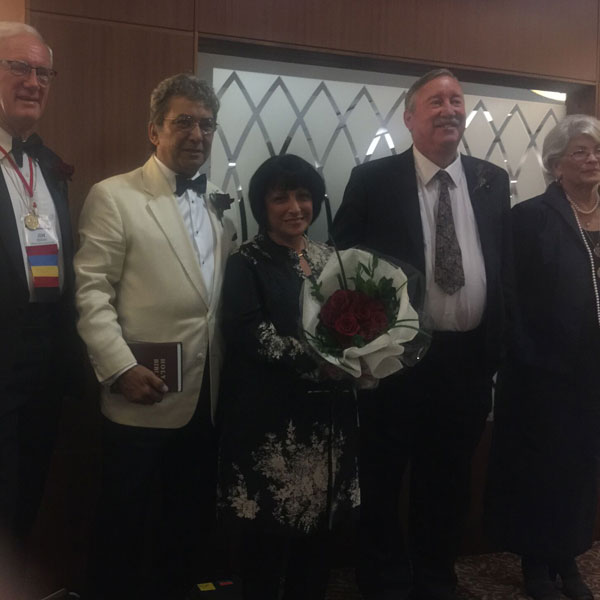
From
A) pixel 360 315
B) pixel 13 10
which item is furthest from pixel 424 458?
pixel 13 10

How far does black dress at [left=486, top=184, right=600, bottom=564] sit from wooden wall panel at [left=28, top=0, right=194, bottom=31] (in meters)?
1.44

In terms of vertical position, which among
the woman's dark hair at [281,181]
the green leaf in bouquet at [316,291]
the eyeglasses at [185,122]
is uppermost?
the eyeglasses at [185,122]

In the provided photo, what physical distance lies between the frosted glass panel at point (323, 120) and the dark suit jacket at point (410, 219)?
54cm

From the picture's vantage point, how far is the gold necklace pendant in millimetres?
1878

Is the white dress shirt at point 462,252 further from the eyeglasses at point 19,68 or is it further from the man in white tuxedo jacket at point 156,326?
the eyeglasses at point 19,68

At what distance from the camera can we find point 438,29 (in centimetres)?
298

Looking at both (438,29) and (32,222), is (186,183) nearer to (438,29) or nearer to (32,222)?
(32,222)

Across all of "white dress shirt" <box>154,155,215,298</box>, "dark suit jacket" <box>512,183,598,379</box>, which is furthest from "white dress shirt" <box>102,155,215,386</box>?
"dark suit jacket" <box>512,183,598,379</box>

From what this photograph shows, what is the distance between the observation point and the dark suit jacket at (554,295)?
8.42 feet

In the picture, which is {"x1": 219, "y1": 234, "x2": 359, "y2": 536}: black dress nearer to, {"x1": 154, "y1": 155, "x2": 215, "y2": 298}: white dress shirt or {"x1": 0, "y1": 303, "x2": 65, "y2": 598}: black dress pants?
{"x1": 154, "y1": 155, "x2": 215, "y2": 298}: white dress shirt

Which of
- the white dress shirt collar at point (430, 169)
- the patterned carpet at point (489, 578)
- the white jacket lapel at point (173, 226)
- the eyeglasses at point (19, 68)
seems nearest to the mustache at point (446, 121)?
the white dress shirt collar at point (430, 169)

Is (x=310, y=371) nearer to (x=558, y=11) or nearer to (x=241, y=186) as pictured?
(x=241, y=186)

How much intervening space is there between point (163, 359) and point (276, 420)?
361 millimetres

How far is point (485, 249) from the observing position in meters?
2.38
